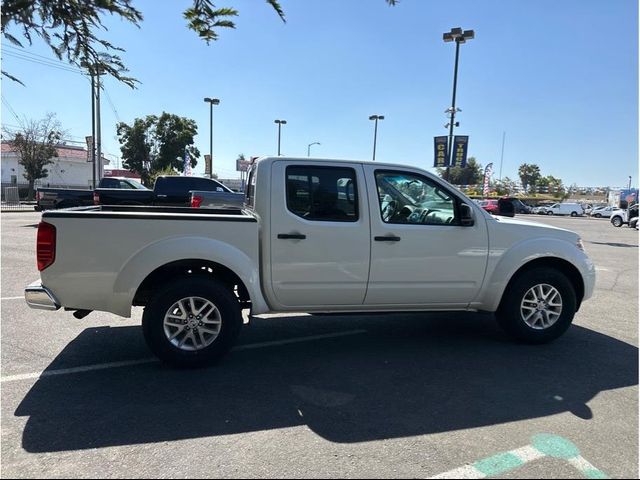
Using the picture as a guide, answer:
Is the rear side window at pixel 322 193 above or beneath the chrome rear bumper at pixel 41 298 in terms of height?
above

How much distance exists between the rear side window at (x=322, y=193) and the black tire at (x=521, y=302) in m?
1.95

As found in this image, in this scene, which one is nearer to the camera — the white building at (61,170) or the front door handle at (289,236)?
the front door handle at (289,236)

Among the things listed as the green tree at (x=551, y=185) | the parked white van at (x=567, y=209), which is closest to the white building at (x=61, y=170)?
the parked white van at (x=567, y=209)

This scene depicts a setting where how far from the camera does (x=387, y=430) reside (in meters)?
3.26

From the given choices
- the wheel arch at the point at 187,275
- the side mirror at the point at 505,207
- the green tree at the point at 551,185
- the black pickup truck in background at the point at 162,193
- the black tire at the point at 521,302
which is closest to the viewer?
the wheel arch at the point at 187,275

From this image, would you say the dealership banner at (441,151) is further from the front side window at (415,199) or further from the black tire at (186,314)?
the black tire at (186,314)

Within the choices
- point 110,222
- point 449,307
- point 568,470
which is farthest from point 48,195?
point 568,470

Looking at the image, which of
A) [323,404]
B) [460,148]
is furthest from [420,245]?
[460,148]

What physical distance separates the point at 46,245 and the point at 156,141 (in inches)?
2185

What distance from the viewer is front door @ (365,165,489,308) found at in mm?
4637

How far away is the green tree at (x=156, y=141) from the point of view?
54.6 meters

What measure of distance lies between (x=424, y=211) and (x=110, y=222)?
9.89 ft

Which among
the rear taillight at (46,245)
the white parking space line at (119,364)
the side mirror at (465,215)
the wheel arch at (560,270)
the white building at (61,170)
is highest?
the white building at (61,170)

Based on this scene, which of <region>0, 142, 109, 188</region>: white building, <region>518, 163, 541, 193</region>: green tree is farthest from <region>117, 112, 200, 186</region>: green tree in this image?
<region>518, 163, 541, 193</region>: green tree
